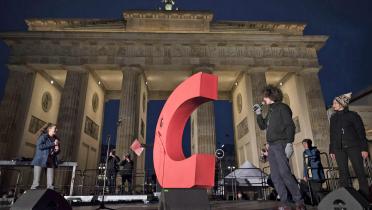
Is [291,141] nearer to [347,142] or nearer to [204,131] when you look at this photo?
[347,142]

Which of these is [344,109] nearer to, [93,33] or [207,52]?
[207,52]

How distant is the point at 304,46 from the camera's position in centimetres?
2358

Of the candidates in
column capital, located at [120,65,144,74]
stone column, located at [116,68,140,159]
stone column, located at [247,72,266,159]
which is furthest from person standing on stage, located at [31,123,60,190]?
stone column, located at [247,72,266,159]

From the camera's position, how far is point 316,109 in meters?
21.5

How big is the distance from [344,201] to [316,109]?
20146mm

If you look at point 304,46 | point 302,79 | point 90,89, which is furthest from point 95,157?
point 304,46

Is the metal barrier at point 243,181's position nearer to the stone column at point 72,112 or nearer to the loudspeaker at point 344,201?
the loudspeaker at point 344,201

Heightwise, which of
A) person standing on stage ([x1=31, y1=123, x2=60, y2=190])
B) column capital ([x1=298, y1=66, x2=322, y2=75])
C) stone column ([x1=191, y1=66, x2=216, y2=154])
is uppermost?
column capital ([x1=298, y1=66, x2=322, y2=75])

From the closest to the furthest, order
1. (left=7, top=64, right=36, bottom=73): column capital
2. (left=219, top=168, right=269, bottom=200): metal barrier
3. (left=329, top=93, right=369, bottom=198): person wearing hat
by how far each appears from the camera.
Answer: (left=329, top=93, right=369, bottom=198): person wearing hat → (left=219, top=168, right=269, bottom=200): metal barrier → (left=7, top=64, right=36, bottom=73): column capital

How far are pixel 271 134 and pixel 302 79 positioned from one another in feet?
69.5

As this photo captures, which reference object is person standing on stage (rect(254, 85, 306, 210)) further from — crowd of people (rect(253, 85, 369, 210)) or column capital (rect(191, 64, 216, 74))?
column capital (rect(191, 64, 216, 74))

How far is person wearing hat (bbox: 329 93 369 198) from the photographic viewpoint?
4934mm

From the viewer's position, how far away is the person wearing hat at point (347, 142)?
493 cm

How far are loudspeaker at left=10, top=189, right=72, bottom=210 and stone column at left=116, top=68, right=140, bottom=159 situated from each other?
1516 centimetres
